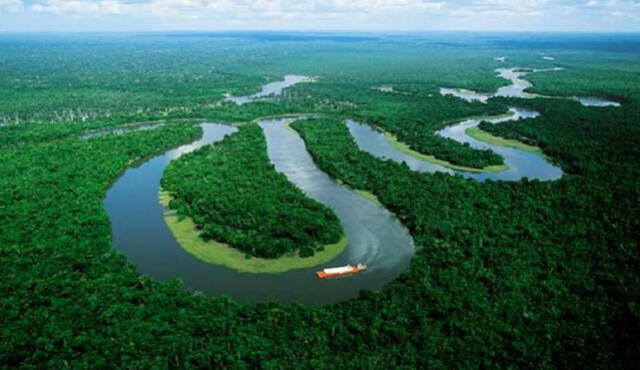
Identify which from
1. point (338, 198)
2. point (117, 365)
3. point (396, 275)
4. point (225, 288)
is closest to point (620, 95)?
point (338, 198)

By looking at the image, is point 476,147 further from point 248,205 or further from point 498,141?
point 248,205

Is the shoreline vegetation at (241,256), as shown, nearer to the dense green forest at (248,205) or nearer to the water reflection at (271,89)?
the dense green forest at (248,205)

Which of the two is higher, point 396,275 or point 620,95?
point 620,95

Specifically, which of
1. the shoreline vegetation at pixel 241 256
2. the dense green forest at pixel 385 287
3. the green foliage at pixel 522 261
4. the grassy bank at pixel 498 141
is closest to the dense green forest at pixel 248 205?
the shoreline vegetation at pixel 241 256

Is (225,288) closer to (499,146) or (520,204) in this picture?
(520,204)

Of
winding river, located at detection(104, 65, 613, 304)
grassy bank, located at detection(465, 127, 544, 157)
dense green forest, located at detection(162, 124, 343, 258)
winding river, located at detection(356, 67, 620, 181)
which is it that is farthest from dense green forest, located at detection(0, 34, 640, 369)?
winding river, located at detection(356, 67, 620, 181)

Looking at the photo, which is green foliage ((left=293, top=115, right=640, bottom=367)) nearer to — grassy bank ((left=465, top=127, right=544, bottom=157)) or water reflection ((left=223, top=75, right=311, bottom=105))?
grassy bank ((left=465, top=127, right=544, bottom=157))

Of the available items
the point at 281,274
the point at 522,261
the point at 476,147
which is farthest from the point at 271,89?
the point at 522,261
